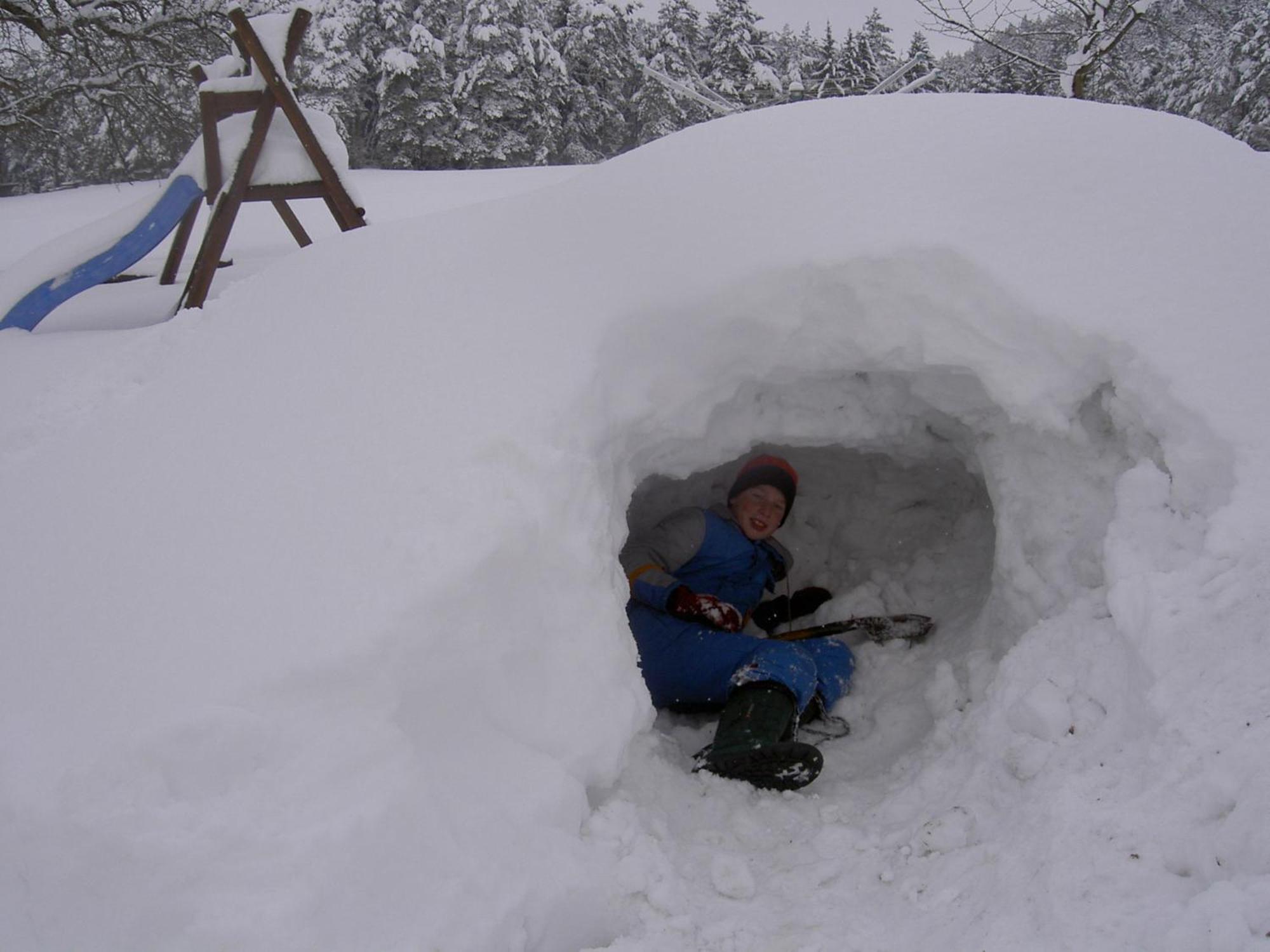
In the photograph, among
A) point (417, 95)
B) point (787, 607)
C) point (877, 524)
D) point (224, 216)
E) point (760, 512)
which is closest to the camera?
point (224, 216)

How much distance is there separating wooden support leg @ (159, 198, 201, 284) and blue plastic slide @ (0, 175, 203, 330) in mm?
574

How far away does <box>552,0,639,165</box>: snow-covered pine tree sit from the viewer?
21.8 meters

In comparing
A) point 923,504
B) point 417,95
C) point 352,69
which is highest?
→ point 923,504

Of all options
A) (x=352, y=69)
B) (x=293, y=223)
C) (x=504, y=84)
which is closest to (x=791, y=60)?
(x=504, y=84)

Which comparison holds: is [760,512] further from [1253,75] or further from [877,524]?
[1253,75]

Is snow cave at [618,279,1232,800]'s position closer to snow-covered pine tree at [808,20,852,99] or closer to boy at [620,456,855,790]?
boy at [620,456,855,790]

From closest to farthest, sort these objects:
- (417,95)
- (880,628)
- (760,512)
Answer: (880,628)
(760,512)
(417,95)

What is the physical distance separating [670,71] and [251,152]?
74.2ft

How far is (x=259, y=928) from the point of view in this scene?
56.0 inches

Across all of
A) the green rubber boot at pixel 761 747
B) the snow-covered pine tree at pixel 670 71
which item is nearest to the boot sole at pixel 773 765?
the green rubber boot at pixel 761 747

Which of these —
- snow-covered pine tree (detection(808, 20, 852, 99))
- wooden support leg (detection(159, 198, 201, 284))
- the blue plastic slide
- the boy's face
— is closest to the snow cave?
the boy's face

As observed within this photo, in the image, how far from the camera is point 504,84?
19953mm

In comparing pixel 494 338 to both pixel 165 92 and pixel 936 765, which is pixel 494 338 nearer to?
pixel 936 765

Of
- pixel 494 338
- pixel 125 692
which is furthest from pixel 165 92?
pixel 125 692
